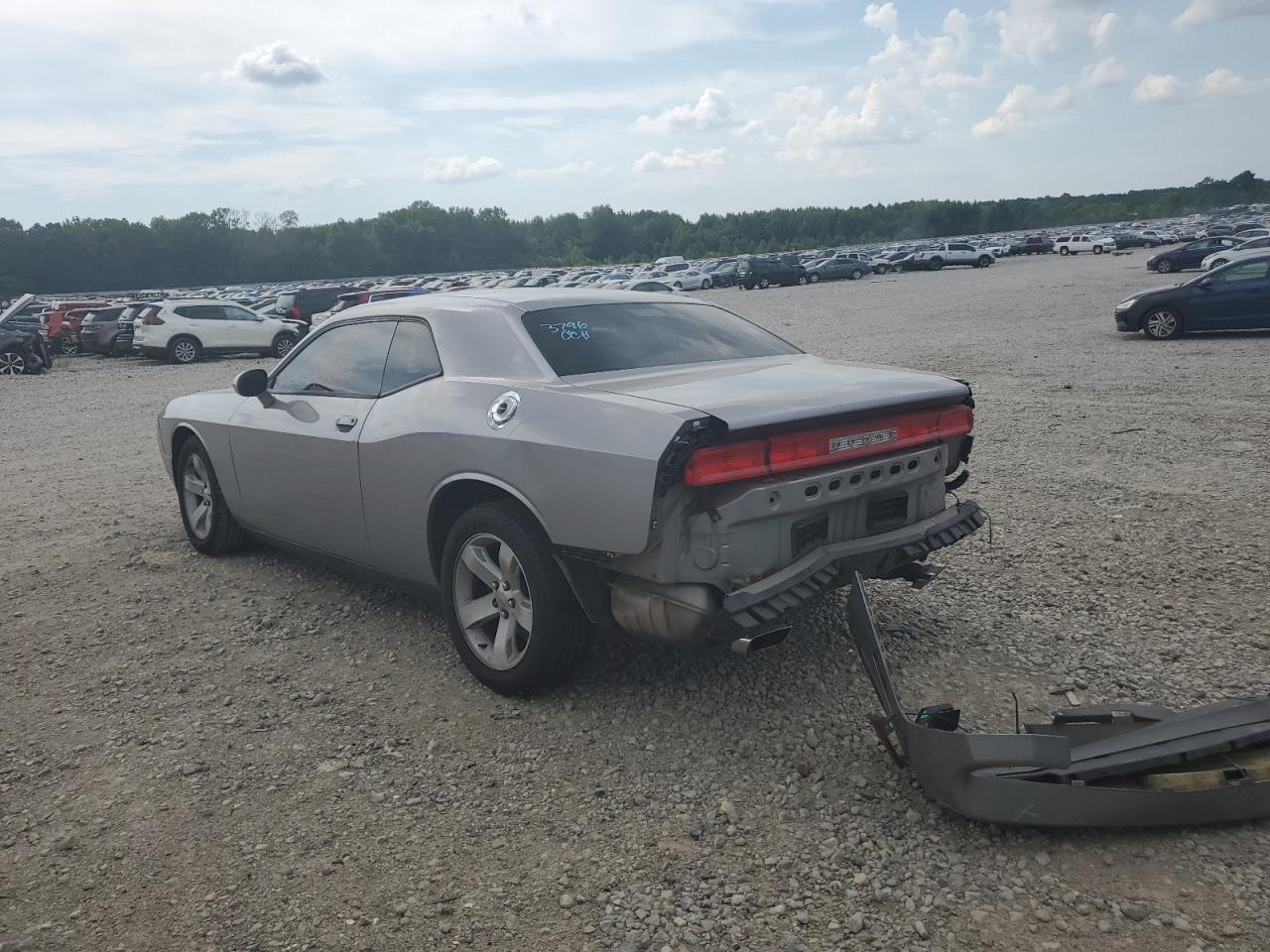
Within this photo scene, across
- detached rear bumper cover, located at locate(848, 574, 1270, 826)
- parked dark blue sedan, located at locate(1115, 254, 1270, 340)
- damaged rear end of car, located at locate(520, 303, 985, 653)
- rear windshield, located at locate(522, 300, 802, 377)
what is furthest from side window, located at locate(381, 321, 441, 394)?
parked dark blue sedan, located at locate(1115, 254, 1270, 340)

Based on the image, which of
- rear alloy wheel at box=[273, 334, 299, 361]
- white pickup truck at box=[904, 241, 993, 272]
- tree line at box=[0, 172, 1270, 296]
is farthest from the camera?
tree line at box=[0, 172, 1270, 296]

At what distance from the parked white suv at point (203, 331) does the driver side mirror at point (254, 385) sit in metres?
20.4

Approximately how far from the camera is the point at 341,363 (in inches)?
194

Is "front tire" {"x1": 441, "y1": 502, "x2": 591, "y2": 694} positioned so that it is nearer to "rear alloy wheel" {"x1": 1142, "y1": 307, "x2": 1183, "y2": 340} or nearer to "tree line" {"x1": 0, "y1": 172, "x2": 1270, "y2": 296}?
"rear alloy wheel" {"x1": 1142, "y1": 307, "x2": 1183, "y2": 340}

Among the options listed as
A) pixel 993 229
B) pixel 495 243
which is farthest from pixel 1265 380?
pixel 993 229

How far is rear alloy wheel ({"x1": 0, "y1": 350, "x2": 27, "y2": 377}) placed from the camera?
72.6 ft

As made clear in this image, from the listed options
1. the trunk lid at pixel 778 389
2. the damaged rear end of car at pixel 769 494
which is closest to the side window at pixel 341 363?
the damaged rear end of car at pixel 769 494

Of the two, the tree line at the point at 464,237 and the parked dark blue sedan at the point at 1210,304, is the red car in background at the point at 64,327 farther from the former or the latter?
the tree line at the point at 464,237

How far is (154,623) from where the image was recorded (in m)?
5.01

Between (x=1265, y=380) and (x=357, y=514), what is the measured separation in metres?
10.9

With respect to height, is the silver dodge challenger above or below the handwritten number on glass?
below

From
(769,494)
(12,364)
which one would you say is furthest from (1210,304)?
(12,364)

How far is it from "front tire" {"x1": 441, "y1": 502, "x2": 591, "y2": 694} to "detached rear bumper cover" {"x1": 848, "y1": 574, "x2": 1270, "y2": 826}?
1324 mm

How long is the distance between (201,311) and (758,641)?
23.6 metres
